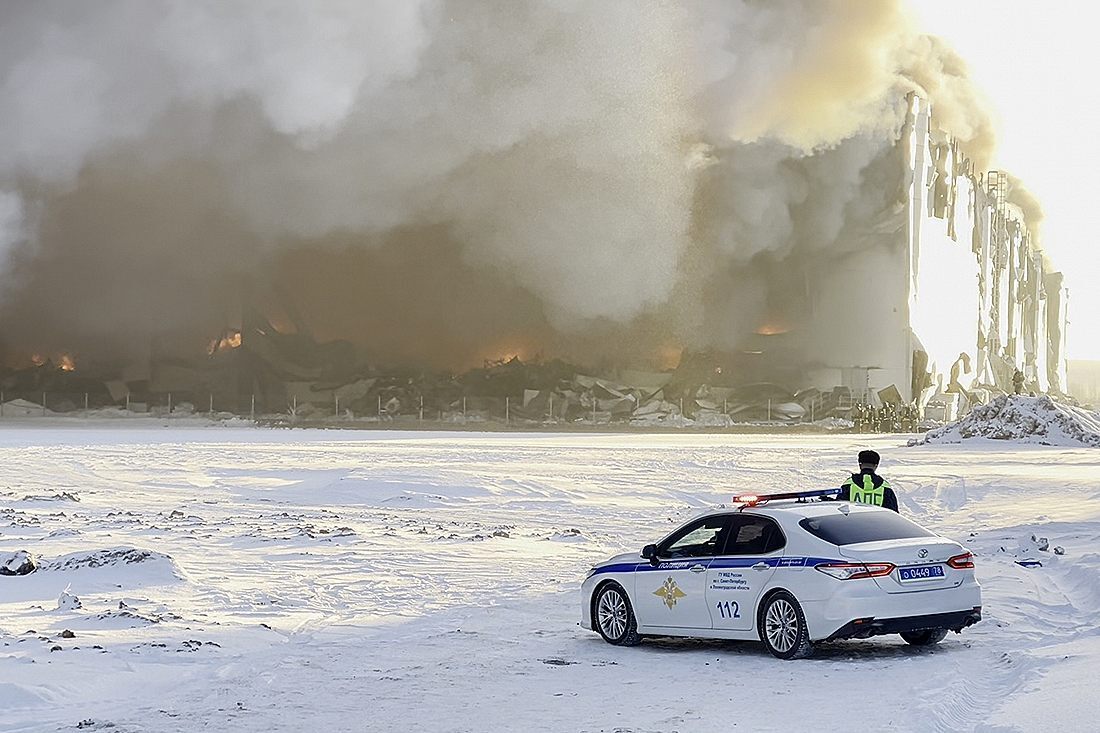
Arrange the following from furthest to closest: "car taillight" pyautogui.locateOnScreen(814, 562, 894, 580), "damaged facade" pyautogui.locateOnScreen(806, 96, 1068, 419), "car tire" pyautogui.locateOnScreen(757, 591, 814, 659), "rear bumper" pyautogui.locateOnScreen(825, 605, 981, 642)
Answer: "damaged facade" pyautogui.locateOnScreen(806, 96, 1068, 419) < "car tire" pyautogui.locateOnScreen(757, 591, 814, 659) < "car taillight" pyautogui.locateOnScreen(814, 562, 894, 580) < "rear bumper" pyautogui.locateOnScreen(825, 605, 981, 642)

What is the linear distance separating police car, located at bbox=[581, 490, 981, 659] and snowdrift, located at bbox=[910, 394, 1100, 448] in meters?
57.8

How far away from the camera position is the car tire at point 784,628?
484 inches

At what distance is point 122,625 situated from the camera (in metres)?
14.3

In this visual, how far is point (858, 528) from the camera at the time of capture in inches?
503

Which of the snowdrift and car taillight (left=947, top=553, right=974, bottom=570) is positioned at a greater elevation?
the snowdrift

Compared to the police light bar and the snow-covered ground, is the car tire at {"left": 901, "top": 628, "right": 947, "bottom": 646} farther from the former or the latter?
the police light bar

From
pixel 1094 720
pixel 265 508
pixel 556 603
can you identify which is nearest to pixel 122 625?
pixel 556 603

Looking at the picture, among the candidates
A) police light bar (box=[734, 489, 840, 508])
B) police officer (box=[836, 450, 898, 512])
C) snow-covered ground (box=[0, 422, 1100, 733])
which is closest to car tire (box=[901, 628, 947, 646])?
snow-covered ground (box=[0, 422, 1100, 733])

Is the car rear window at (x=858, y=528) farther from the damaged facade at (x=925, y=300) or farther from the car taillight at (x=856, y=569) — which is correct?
the damaged facade at (x=925, y=300)

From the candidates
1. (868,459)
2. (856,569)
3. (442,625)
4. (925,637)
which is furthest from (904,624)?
(442,625)

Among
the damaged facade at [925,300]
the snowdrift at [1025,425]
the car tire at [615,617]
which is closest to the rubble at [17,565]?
the car tire at [615,617]

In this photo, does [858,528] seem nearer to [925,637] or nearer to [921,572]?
[921,572]

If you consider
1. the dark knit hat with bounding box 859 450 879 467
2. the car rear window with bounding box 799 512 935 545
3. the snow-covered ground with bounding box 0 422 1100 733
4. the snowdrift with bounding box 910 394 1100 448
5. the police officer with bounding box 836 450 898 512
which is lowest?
the snow-covered ground with bounding box 0 422 1100 733

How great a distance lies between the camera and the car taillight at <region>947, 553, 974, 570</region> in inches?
487
